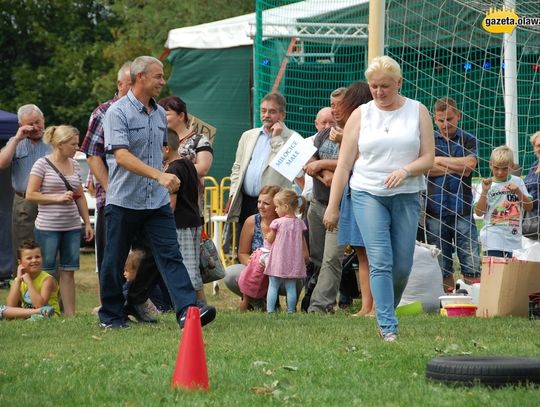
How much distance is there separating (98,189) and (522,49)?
5.23 m

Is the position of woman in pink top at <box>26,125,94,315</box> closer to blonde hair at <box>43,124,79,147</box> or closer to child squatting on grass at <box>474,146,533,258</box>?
blonde hair at <box>43,124,79,147</box>

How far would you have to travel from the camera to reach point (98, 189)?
10.9m

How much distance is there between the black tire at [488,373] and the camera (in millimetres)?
6352

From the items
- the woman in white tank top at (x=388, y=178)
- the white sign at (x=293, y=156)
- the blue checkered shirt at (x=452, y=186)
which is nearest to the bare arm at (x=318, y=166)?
the white sign at (x=293, y=156)

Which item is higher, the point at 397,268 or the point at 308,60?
the point at 308,60

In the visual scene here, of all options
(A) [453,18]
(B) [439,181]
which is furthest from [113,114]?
(A) [453,18]

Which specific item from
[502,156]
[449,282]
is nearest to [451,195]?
[502,156]

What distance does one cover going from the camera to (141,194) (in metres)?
9.31

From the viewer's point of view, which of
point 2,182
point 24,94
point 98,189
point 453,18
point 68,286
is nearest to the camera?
point 98,189

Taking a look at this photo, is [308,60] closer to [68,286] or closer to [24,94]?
[68,286]

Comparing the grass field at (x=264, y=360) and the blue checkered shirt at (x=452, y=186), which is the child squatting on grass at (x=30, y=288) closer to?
the grass field at (x=264, y=360)

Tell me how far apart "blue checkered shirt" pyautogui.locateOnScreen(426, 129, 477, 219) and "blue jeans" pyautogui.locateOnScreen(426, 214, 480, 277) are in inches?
3.4

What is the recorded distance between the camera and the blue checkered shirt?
39.5 ft

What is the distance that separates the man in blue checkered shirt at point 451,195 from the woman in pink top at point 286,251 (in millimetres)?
1399
